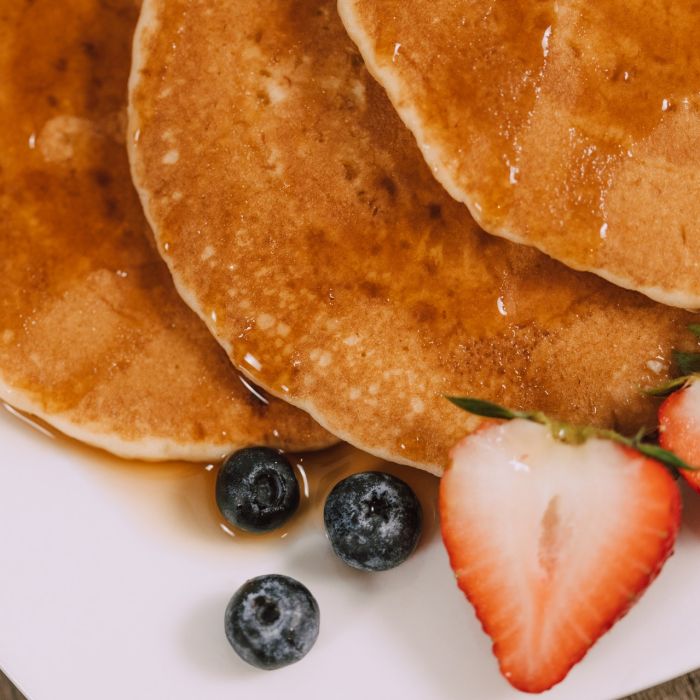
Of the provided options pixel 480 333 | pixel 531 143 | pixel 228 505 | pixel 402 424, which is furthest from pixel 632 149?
pixel 228 505

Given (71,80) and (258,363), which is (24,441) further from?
(71,80)

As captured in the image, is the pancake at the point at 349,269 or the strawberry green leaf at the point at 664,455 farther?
the pancake at the point at 349,269

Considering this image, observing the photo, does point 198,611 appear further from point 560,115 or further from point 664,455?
point 560,115

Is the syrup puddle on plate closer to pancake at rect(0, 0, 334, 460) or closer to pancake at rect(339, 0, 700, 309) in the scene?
pancake at rect(0, 0, 334, 460)

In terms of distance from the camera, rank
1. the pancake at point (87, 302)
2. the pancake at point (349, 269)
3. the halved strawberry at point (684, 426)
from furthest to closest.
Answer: the pancake at point (87, 302), the pancake at point (349, 269), the halved strawberry at point (684, 426)

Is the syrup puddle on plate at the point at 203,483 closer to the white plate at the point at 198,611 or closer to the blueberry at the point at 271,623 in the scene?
the white plate at the point at 198,611

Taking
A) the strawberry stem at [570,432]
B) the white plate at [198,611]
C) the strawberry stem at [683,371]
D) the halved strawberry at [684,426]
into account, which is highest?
the strawberry stem at [683,371]

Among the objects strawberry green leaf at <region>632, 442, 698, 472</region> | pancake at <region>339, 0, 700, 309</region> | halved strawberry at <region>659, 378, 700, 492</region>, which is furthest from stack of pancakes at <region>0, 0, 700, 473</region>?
strawberry green leaf at <region>632, 442, 698, 472</region>

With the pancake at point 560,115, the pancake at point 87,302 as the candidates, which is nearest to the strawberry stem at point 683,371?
the pancake at point 560,115
